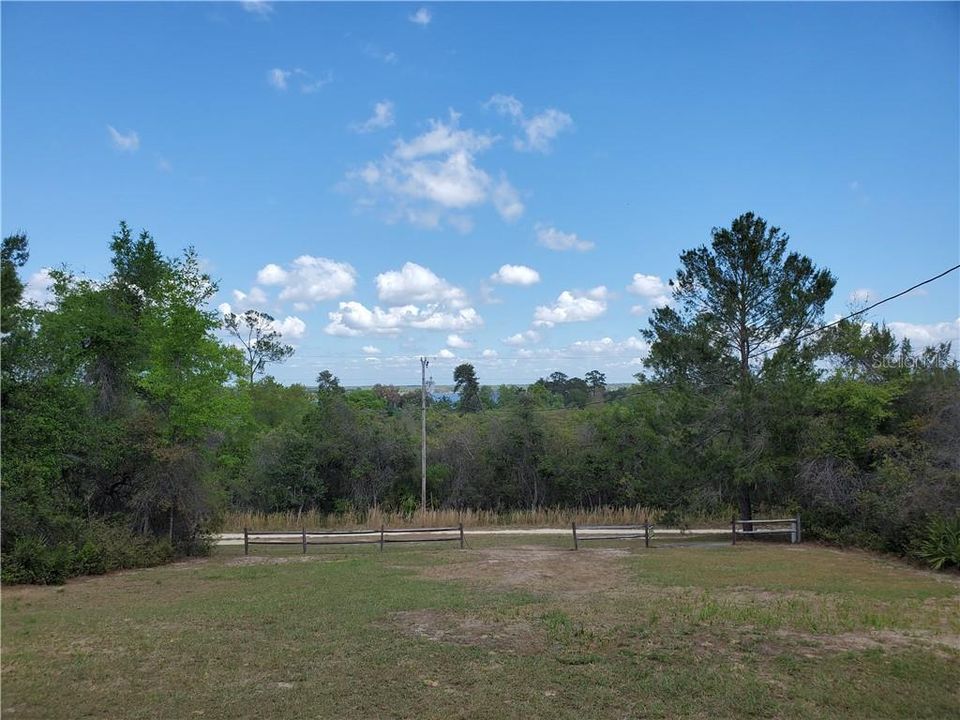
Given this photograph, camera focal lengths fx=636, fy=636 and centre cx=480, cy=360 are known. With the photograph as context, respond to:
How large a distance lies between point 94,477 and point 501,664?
15680 millimetres

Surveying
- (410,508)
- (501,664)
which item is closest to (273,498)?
(410,508)

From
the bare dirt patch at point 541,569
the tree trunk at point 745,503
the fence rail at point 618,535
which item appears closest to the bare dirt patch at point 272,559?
the bare dirt patch at point 541,569

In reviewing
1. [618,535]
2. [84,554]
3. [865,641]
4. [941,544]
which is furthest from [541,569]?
[84,554]

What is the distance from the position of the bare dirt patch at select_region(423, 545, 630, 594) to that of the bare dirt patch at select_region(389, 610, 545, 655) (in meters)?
3.14

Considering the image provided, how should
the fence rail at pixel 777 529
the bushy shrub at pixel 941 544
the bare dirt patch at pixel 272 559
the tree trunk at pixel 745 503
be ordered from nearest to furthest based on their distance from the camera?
the bushy shrub at pixel 941 544
the bare dirt patch at pixel 272 559
the fence rail at pixel 777 529
the tree trunk at pixel 745 503

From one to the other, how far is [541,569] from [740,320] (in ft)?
35.8

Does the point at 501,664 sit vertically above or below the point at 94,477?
below

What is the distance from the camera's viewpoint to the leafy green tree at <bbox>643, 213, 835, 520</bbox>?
20.0 meters

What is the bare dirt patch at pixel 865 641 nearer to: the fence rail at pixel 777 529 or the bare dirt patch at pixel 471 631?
the bare dirt patch at pixel 471 631

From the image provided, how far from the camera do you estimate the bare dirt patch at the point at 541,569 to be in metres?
13.0

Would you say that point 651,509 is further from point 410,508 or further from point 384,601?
point 384,601

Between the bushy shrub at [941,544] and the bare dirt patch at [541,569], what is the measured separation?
721 cm

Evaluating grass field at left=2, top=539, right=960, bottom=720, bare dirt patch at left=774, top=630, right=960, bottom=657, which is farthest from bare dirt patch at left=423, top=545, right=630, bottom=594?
bare dirt patch at left=774, top=630, right=960, bottom=657

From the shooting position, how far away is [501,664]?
715cm
